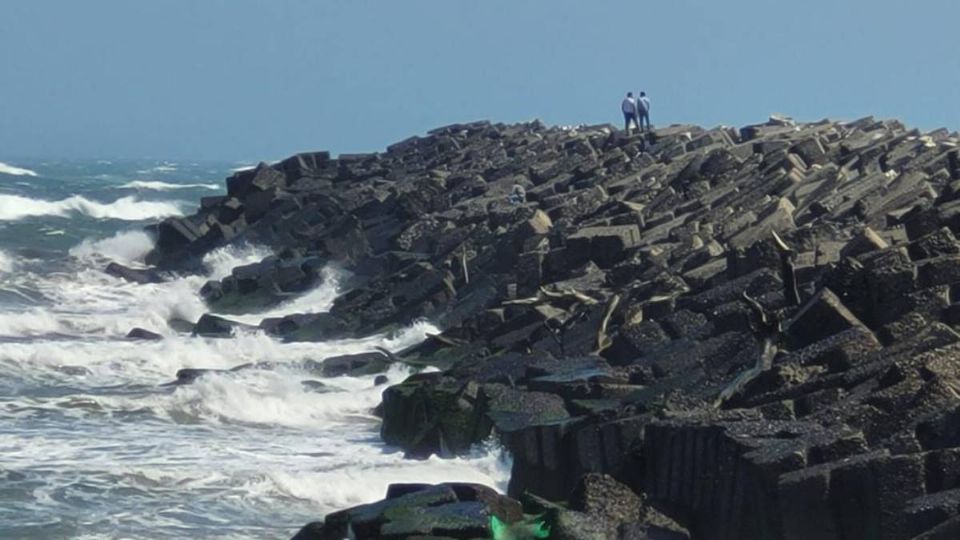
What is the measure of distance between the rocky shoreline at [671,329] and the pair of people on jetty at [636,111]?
12.6 feet

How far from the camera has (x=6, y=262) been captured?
3222cm

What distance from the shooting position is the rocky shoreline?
9.01 metres

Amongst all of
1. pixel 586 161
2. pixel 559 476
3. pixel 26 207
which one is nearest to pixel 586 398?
pixel 559 476

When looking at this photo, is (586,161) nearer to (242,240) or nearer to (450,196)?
(450,196)

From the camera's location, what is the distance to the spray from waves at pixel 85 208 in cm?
4453

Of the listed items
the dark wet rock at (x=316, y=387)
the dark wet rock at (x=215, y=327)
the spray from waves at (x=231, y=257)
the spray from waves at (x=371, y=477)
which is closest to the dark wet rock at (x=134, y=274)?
the spray from waves at (x=231, y=257)

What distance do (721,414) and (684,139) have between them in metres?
20.0

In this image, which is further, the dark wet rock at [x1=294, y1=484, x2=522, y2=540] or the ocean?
the ocean

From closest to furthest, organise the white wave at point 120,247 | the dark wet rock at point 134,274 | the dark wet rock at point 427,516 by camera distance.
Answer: the dark wet rock at point 427,516 → the dark wet rock at point 134,274 → the white wave at point 120,247

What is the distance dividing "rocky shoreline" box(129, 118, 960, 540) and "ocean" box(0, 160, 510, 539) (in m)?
0.54

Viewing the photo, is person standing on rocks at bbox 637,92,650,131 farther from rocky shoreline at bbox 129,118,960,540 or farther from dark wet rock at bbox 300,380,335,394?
dark wet rock at bbox 300,380,335,394

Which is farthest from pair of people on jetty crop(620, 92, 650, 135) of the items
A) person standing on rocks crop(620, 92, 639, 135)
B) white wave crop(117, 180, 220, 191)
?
white wave crop(117, 180, 220, 191)

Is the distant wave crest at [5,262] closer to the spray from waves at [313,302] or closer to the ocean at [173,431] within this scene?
the ocean at [173,431]

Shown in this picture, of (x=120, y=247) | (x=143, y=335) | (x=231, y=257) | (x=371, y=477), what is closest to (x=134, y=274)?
(x=231, y=257)
